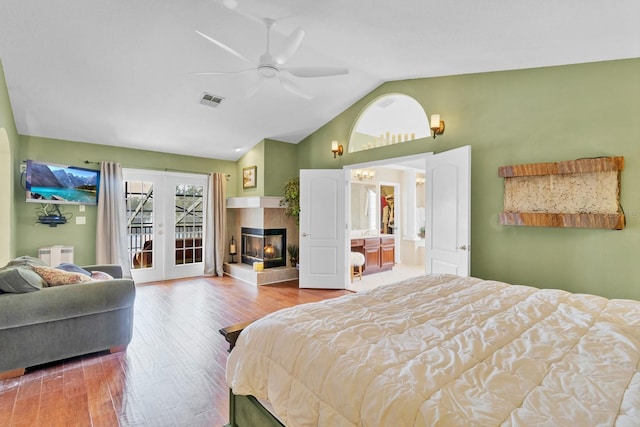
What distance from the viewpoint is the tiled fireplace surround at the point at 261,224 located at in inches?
224

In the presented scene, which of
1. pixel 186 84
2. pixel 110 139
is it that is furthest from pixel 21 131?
pixel 186 84

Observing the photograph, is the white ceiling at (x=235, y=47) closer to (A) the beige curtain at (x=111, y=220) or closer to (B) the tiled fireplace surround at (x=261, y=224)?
(A) the beige curtain at (x=111, y=220)

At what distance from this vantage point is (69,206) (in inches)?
197

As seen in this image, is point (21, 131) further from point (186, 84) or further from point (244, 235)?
point (244, 235)

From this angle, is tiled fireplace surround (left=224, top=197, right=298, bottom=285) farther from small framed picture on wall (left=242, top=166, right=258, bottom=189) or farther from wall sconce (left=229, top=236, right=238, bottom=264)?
small framed picture on wall (left=242, top=166, right=258, bottom=189)

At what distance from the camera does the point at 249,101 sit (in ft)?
14.9

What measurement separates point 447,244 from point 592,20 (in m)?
2.29

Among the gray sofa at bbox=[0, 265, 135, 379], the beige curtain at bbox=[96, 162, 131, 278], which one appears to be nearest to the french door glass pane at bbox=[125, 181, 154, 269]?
the beige curtain at bbox=[96, 162, 131, 278]

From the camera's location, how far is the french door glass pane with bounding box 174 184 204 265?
614 centimetres

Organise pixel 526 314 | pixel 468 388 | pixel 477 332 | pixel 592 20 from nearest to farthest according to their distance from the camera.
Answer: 1. pixel 468 388
2. pixel 477 332
3. pixel 526 314
4. pixel 592 20

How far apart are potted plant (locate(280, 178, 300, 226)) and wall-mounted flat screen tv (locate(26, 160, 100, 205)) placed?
3133 mm

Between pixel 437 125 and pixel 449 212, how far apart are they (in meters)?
1.11

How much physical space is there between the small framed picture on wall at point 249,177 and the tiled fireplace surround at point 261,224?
0.34 metres

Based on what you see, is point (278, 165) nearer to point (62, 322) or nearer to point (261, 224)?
point (261, 224)
